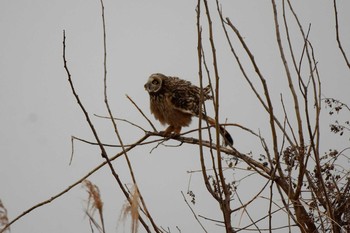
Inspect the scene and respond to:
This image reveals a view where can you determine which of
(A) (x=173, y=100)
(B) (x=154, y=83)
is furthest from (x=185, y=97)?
(B) (x=154, y=83)

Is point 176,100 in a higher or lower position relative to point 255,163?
higher

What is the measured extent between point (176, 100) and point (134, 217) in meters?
3.42

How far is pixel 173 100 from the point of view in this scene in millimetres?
4129

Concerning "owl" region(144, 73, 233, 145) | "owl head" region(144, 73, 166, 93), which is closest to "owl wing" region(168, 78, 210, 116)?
"owl" region(144, 73, 233, 145)

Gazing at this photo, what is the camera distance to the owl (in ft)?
13.1

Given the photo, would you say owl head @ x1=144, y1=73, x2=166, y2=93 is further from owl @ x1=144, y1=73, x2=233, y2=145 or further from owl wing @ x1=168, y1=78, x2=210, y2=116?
owl wing @ x1=168, y1=78, x2=210, y2=116

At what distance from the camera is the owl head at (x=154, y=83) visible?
4.32 metres

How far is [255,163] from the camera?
5.82ft

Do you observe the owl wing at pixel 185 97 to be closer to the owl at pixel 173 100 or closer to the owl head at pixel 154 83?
the owl at pixel 173 100

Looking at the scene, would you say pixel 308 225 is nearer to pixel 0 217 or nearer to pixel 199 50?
pixel 199 50

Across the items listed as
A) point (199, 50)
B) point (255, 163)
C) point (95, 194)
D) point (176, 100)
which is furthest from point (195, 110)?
point (95, 194)

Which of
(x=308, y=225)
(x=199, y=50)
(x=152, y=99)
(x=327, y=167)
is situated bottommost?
(x=308, y=225)

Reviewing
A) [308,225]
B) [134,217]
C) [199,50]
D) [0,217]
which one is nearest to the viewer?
[134,217]

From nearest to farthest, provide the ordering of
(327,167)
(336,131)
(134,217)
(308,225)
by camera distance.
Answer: (134,217), (308,225), (327,167), (336,131)
